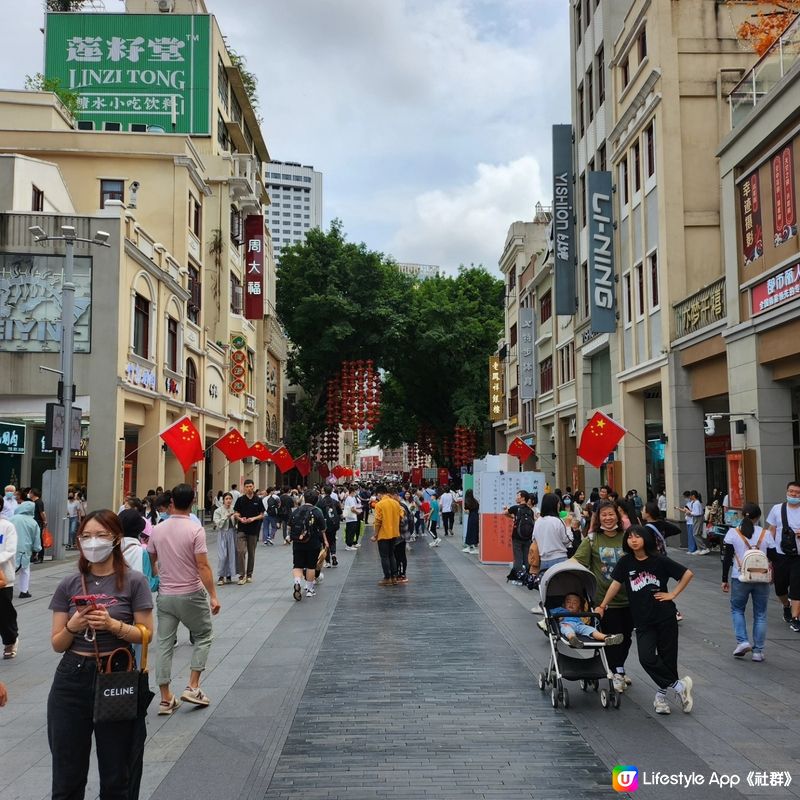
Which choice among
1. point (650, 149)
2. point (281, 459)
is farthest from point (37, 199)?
point (650, 149)

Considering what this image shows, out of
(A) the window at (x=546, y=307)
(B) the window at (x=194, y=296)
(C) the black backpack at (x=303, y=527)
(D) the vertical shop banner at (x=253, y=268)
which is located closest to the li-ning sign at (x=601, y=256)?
(A) the window at (x=546, y=307)

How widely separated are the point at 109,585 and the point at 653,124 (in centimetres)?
2373

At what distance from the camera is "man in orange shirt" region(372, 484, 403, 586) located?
15141mm

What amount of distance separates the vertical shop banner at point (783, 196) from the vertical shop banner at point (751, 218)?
60 centimetres

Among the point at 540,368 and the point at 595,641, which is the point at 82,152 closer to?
the point at 540,368

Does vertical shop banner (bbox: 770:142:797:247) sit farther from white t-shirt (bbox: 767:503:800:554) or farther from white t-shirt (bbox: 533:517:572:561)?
white t-shirt (bbox: 533:517:572:561)

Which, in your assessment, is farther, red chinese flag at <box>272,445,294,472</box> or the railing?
red chinese flag at <box>272,445,294,472</box>

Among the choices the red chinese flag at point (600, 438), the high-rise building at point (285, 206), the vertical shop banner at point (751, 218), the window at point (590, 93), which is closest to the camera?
the vertical shop banner at point (751, 218)

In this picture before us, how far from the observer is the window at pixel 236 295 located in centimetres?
4006

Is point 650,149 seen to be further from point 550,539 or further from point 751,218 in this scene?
point 550,539

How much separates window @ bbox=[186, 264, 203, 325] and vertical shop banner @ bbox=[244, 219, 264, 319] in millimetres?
5954

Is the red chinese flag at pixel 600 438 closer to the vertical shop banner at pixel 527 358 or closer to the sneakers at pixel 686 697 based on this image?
the sneakers at pixel 686 697

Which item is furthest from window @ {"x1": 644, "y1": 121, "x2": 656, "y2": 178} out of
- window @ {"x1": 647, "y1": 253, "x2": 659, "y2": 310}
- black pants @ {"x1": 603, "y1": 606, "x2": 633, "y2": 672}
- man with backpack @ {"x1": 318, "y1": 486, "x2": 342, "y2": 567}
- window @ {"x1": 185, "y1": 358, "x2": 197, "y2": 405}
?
black pants @ {"x1": 603, "y1": 606, "x2": 633, "y2": 672}

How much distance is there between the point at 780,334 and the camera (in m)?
16.4
